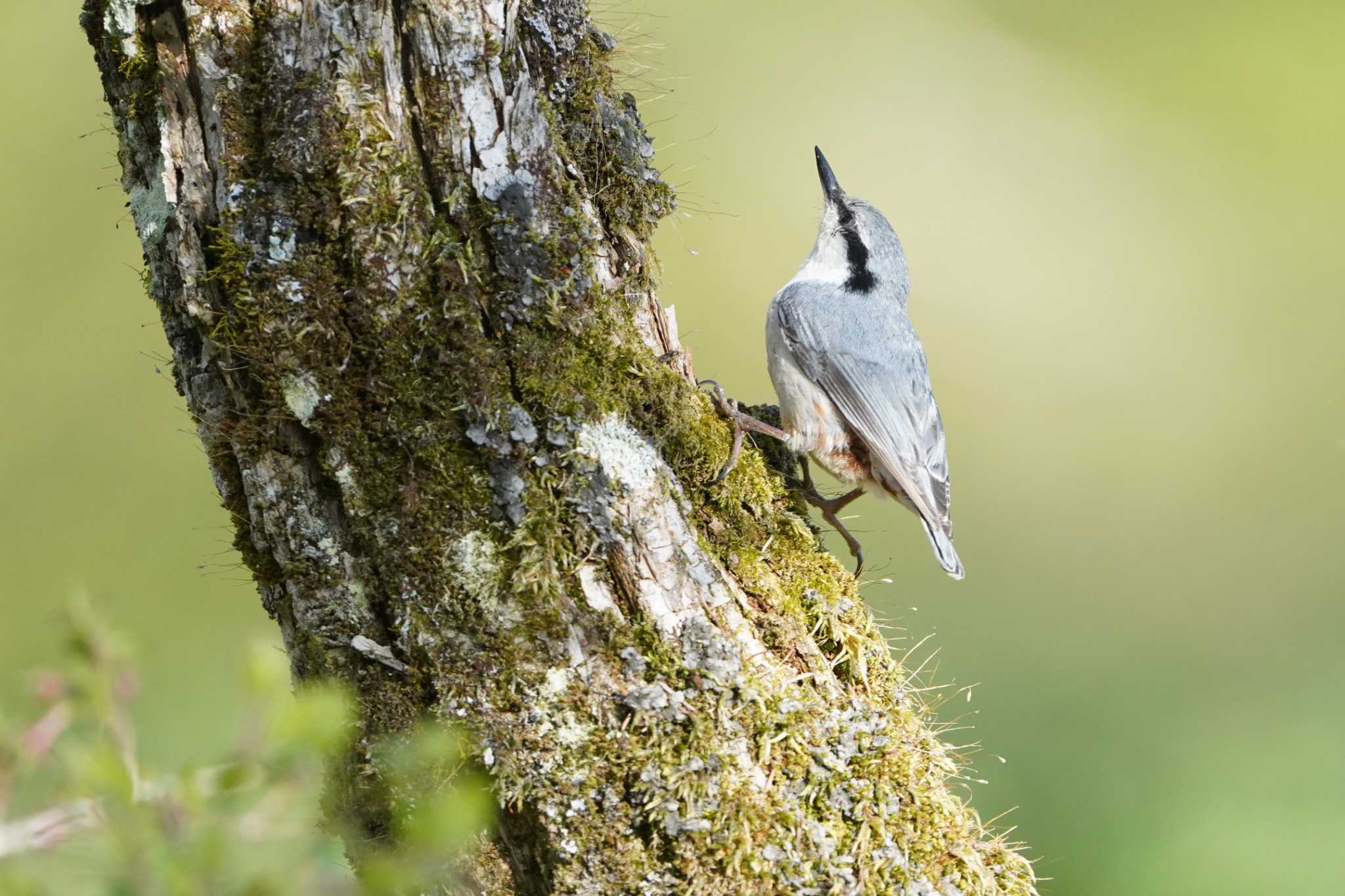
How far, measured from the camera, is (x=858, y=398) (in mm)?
2645

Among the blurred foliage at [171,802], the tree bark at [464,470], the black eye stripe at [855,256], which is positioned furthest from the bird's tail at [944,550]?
the blurred foliage at [171,802]

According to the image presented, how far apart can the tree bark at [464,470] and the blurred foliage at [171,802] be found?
0.46 m

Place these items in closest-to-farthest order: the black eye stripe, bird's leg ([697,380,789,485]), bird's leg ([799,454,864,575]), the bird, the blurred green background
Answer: bird's leg ([697,380,789,485]) < bird's leg ([799,454,864,575]) < the bird < the black eye stripe < the blurred green background

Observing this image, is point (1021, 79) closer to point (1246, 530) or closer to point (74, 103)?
point (1246, 530)

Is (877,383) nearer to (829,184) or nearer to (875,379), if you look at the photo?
(875,379)

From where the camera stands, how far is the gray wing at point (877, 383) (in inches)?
103

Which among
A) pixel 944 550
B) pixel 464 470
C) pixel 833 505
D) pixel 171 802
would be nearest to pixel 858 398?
pixel 833 505

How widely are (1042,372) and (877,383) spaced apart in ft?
11.3

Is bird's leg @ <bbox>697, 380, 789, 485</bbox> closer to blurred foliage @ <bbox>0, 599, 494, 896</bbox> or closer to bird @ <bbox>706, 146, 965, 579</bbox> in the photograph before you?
bird @ <bbox>706, 146, 965, 579</bbox>

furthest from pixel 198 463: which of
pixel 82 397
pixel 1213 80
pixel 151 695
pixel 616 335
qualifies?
pixel 1213 80

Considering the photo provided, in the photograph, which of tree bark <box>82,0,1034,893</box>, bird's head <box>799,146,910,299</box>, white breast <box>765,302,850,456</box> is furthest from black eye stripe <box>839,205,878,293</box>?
tree bark <box>82,0,1034,893</box>

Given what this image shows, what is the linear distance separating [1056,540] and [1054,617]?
468 millimetres

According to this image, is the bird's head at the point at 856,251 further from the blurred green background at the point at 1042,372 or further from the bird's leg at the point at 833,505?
the blurred green background at the point at 1042,372

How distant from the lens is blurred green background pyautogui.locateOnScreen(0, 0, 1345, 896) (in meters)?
4.36
